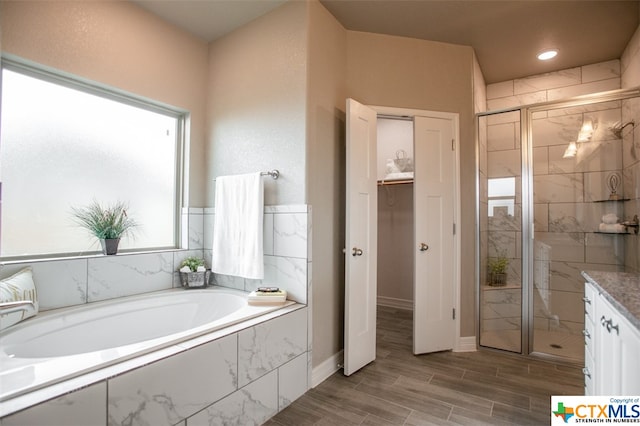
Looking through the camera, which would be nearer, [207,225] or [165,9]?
[165,9]

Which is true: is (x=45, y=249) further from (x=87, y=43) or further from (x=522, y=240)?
(x=522, y=240)

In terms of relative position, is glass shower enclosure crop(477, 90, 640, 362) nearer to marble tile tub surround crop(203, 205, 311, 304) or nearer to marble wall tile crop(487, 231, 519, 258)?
marble wall tile crop(487, 231, 519, 258)

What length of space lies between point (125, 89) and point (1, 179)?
0.96 meters

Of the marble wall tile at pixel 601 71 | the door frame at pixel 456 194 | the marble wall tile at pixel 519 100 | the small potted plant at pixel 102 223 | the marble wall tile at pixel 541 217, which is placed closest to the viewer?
the small potted plant at pixel 102 223

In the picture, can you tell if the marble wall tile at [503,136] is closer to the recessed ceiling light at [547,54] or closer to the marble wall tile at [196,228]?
the recessed ceiling light at [547,54]

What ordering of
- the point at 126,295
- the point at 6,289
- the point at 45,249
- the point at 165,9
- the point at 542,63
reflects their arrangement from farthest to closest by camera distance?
1. the point at 542,63
2. the point at 165,9
3. the point at 126,295
4. the point at 45,249
5. the point at 6,289

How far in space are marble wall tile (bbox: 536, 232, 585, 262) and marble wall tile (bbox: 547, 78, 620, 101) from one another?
1.43 m

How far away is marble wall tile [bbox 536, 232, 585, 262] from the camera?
9.15 ft

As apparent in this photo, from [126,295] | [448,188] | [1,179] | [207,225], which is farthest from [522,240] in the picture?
[1,179]

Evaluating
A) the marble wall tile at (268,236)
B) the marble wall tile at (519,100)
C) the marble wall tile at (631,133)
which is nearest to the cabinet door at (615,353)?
the marble wall tile at (268,236)

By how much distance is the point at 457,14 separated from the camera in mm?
2400

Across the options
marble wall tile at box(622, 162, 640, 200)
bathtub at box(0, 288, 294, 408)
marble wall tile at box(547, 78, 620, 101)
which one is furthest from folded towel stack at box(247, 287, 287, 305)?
marble wall tile at box(547, 78, 620, 101)

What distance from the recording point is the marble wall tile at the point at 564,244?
2789mm

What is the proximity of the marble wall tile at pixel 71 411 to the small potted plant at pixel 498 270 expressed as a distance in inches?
115
